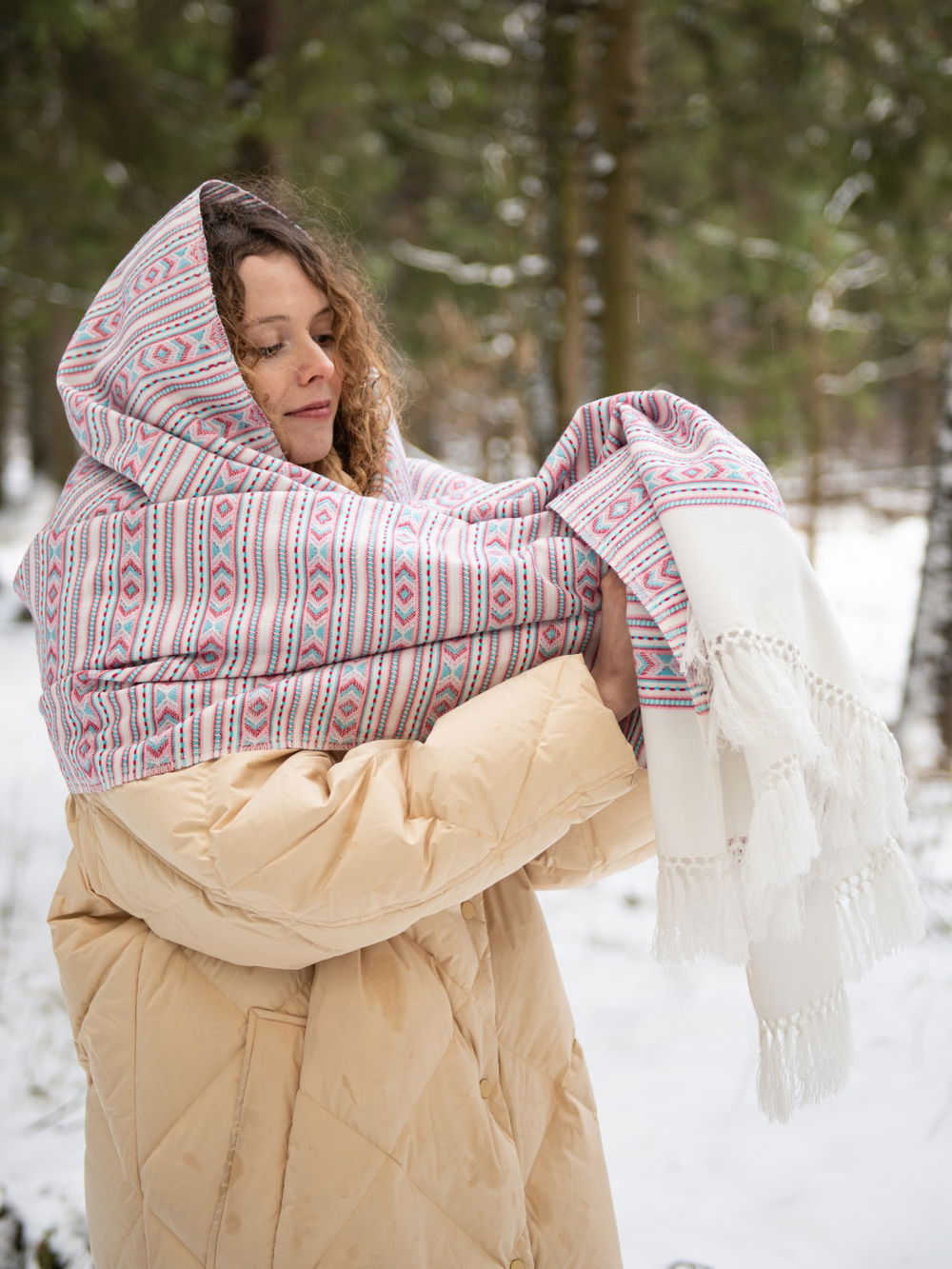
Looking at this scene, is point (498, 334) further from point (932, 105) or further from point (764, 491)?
point (764, 491)

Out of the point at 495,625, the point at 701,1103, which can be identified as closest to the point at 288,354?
the point at 495,625

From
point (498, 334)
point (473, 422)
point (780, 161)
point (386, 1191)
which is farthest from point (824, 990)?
point (473, 422)

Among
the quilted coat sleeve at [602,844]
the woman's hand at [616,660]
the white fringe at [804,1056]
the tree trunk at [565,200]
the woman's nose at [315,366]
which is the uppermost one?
the tree trunk at [565,200]

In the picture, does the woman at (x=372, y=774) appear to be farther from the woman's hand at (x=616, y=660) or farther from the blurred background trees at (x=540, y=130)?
the blurred background trees at (x=540, y=130)

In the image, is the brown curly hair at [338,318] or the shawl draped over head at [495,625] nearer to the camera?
the shawl draped over head at [495,625]

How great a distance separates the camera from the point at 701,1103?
9.64 ft

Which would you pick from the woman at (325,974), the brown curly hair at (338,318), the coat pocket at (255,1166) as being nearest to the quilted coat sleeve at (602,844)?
the woman at (325,974)

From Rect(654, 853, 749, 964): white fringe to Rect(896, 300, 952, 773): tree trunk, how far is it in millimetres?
3704

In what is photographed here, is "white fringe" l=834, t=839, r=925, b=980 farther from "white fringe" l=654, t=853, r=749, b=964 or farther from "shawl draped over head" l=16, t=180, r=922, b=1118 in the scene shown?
"white fringe" l=654, t=853, r=749, b=964

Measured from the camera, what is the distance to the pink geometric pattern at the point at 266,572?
1456 millimetres

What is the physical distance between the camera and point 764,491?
4.72ft

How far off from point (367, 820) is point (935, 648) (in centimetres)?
411

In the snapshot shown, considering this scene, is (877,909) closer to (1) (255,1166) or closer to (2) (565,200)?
(1) (255,1166)

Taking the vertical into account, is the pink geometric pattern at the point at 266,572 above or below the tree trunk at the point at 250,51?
below
